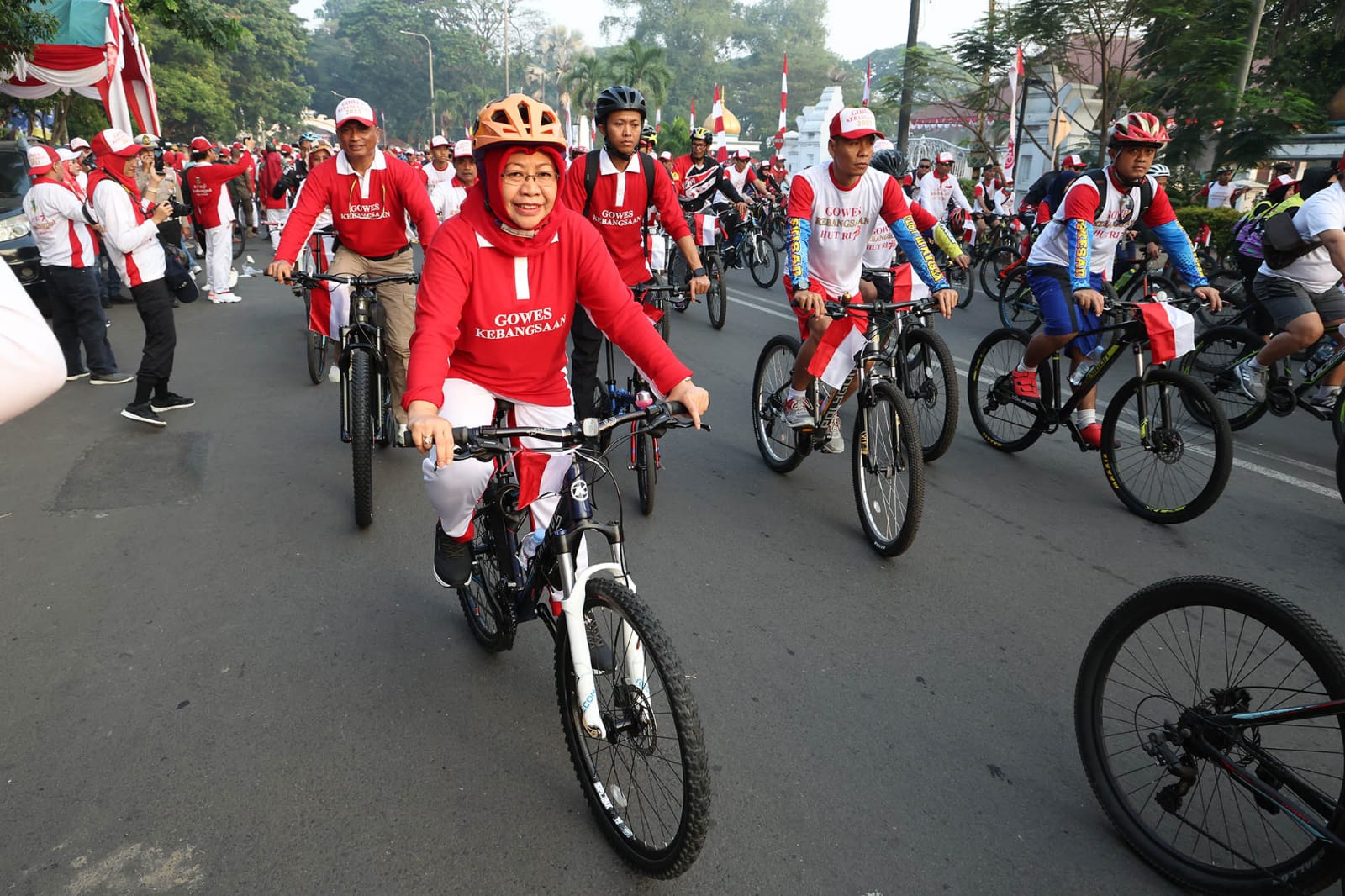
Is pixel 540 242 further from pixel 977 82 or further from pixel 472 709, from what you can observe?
pixel 977 82

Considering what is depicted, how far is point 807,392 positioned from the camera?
5.40 m

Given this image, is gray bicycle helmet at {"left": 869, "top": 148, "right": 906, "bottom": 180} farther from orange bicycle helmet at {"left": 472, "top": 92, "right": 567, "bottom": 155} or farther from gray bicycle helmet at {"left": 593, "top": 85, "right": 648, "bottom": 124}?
orange bicycle helmet at {"left": 472, "top": 92, "right": 567, "bottom": 155}

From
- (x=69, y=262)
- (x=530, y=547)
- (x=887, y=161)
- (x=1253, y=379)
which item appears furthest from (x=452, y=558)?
(x=887, y=161)

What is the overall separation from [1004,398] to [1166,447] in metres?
1.26

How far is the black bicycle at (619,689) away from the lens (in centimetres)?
227

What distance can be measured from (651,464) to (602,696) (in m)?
2.58

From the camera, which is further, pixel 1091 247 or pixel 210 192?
pixel 210 192

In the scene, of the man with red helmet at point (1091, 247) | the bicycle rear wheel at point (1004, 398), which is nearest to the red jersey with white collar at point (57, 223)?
the bicycle rear wheel at point (1004, 398)

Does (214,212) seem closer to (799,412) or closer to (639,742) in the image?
(799,412)

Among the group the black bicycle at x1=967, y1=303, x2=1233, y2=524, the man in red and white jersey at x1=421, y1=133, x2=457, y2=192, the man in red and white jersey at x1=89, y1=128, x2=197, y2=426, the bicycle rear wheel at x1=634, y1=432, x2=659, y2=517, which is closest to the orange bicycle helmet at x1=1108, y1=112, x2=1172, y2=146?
the black bicycle at x1=967, y1=303, x2=1233, y2=524

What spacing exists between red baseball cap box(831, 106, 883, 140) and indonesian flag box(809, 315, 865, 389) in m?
1.01

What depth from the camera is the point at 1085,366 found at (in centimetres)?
649

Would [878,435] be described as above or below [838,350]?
below

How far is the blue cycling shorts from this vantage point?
5.72m
